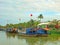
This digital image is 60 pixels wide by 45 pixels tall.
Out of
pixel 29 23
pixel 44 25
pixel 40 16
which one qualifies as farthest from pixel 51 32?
pixel 29 23

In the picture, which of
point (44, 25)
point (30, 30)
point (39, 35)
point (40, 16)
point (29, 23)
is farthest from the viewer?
point (29, 23)

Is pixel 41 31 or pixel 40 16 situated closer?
pixel 41 31

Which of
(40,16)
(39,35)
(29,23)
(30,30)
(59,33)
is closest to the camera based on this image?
(39,35)

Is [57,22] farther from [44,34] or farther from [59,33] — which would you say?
[44,34]

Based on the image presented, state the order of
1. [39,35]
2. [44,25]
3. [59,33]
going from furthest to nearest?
[44,25], [59,33], [39,35]

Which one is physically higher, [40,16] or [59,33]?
[40,16]

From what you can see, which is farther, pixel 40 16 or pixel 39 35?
pixel 40 16

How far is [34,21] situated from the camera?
152 feet

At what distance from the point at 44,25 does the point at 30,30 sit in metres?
11.1

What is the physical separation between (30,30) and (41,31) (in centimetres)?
152

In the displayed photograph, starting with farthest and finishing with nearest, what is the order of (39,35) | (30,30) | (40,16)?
(40,16)
(30,30)
(39,35)

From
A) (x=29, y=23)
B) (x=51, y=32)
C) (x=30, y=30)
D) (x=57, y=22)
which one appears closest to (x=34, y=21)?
(x=29, y=23)

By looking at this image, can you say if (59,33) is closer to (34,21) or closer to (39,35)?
(39,35)

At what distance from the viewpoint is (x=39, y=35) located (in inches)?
851
